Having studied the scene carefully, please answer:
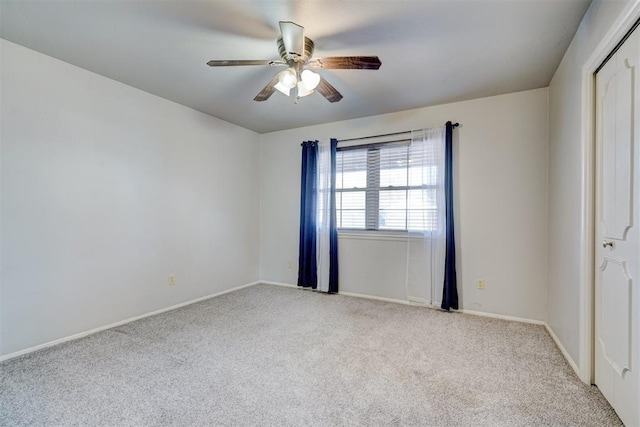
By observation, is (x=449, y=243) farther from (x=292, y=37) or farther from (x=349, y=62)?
(x=292, y=37)

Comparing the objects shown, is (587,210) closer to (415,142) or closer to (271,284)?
(415,142)

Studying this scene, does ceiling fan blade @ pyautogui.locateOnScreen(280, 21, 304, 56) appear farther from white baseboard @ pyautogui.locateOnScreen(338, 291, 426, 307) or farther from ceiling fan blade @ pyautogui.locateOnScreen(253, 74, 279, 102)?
white baseboard @ pyautogui.locateOnScreen(338, 291, 426, 307)

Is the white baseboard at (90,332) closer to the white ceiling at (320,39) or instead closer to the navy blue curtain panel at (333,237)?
the navy blue curtain panel at (333,237)

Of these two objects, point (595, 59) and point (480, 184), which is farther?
point (480, 184)

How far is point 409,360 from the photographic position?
6.97ft

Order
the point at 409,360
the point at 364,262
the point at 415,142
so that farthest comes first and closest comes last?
the point at 364,262, the point at 415,142, the point at 409,360

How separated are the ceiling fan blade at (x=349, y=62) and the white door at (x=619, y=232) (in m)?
1.28

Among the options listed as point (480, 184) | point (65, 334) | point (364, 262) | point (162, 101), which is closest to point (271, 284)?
point (364, 262)

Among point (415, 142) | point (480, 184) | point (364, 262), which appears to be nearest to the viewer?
point (480, 184)

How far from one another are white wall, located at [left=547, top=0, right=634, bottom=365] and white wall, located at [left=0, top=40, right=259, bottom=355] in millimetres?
3666

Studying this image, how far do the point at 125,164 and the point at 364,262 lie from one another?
2927 mm

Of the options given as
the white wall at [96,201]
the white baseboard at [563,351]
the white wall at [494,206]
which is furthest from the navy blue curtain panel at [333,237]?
the white baseboard at [563,351]

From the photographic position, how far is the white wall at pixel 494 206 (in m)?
2.89

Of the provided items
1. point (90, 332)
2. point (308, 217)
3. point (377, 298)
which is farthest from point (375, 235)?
point (90, 332)
